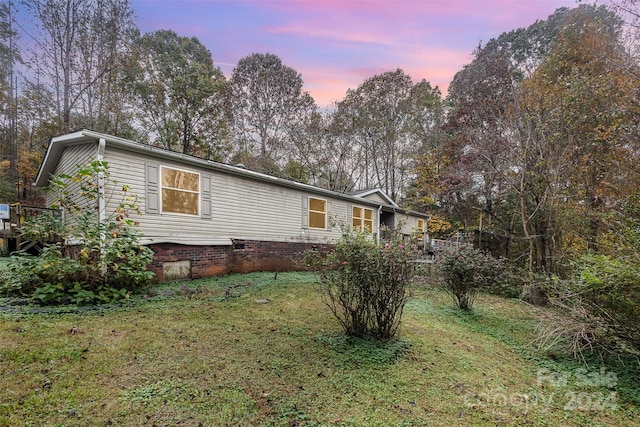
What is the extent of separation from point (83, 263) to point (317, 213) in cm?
751

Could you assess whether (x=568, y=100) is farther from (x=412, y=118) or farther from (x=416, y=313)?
(x=412, y=118)

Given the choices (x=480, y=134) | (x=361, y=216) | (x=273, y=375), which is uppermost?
(x=480, y=134)

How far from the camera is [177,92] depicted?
17.3m

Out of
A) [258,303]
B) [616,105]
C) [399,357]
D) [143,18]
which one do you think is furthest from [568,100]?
[143,18]

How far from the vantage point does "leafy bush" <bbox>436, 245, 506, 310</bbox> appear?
528 cm

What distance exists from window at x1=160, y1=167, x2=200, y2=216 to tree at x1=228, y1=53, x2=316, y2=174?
11582 millimetres

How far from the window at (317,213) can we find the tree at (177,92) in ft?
36.3

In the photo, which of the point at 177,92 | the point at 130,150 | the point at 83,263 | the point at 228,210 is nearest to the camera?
the point at 83,263

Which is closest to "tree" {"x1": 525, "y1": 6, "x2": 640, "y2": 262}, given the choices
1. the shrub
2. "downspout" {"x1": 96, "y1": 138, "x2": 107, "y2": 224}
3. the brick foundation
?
the shrub

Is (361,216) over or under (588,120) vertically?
under

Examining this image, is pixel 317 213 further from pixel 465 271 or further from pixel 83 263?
pixel 83 263

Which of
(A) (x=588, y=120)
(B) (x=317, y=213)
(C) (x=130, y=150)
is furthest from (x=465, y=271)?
(C) (x=130, y=150)

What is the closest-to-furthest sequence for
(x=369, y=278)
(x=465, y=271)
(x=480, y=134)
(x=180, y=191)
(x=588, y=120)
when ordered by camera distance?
(x=369, y=278) → (x=465, y=271) → (x=588, y=120) → (x=180, y=191) → (x=480, y=134)

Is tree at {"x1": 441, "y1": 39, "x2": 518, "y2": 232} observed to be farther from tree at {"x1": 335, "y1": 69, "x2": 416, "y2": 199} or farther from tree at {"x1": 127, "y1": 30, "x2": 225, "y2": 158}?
tree at {"x1": 127, "y1": 30, "x2": 225, "y2": 158}
